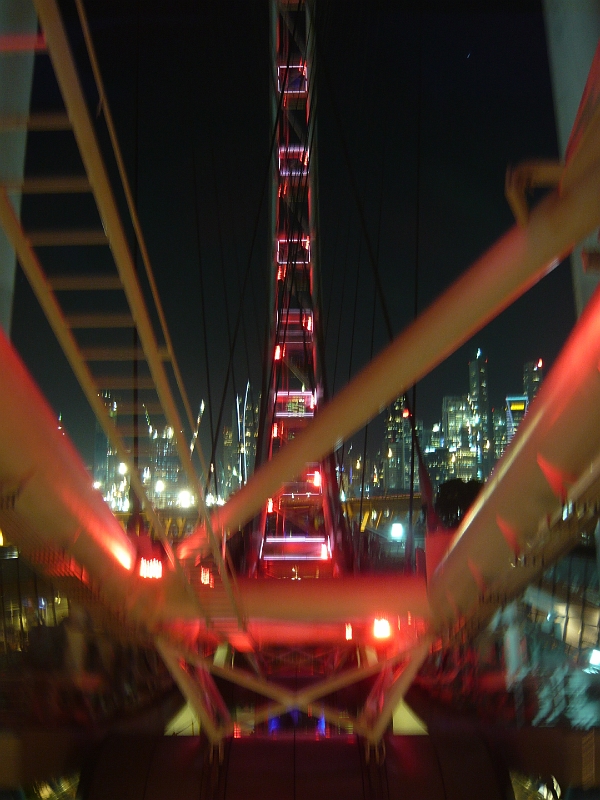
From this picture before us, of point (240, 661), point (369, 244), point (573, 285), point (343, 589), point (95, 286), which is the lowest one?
point (240, 661)

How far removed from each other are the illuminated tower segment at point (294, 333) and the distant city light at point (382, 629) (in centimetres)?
1170

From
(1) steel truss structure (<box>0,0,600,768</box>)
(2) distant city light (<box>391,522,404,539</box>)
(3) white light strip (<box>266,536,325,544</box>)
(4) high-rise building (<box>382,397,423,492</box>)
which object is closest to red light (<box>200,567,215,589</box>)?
(1) steel truss structure (<box>0,0,600,768</box>)

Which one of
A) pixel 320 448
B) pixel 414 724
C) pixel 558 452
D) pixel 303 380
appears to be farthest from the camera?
pixel 303 380

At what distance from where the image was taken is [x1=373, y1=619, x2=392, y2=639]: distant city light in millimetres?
5277

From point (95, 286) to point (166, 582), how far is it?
6.24 feet

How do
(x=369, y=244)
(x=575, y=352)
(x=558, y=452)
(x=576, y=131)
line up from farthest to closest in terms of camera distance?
1. (x=369, y=244)
2. (x=558, y=452)
3. (x=575, y=352)
4. (x=576, y=131)

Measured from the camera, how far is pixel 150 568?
407 cm

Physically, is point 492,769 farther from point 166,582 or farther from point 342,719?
point 166,582

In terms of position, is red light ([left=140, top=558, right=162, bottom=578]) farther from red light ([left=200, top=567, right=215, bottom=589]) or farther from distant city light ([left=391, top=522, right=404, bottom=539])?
distant city light ([left=391, top=522, right=404, bottom=539])

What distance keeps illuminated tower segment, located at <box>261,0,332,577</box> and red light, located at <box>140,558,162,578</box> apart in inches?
513

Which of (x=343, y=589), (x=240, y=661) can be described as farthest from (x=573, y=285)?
(x=240, y=661)

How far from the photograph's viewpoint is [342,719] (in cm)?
555

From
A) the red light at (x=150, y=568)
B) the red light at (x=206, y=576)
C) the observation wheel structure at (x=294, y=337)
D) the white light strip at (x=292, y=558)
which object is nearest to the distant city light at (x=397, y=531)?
the observation wheel structure at (x=294, y=337)

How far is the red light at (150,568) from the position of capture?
405 cm
